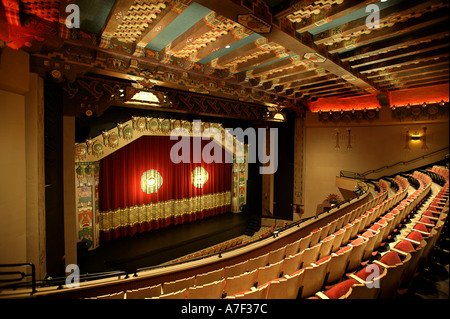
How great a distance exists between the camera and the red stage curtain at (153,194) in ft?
20.1

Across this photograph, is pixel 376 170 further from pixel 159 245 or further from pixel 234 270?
pixel 159 245

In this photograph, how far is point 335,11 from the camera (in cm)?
261

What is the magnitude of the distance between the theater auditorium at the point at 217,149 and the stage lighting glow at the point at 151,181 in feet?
0.15

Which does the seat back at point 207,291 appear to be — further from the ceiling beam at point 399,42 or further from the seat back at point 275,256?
the ceiling beam at point 399,42

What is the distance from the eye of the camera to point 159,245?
5797 millimetres

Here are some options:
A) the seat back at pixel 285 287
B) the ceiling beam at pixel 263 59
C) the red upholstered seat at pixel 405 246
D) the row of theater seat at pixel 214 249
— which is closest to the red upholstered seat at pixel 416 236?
the red upholstered seat at pixel 405 246

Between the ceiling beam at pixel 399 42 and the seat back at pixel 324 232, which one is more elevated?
the ceiling beam at pixel 399 42

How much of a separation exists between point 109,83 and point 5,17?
79.6 inches

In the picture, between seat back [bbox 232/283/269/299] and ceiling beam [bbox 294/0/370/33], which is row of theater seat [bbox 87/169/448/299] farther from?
ceiling beam [bbox 294/0/370/33]

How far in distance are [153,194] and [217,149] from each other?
2.71 metres

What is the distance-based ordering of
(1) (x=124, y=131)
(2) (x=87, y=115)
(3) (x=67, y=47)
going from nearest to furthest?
(3) (x=67, y=47) → (2) (x=87, y=115) → (1) (x=124, y=131)
